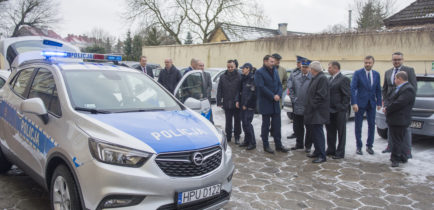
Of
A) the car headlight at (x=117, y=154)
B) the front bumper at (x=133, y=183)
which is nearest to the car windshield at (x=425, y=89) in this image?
the front bumper at (x=133, y=183)

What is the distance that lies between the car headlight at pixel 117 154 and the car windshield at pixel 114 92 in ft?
2.20

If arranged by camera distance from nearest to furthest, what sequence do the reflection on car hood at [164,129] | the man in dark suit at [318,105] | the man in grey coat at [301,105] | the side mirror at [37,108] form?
the reflection on car hood at [164,129] < the side mirror at [37,108] < the man in dark suit at [318,105] < the man in grey coat at [301,105]

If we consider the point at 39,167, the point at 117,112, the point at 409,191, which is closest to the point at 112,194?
the point at 117,112

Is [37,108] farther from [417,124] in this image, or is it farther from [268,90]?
[417,124]

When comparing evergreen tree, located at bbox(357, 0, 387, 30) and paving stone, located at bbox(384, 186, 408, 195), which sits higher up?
evergreen tree, located at bbox(357, 0, 387, 30)

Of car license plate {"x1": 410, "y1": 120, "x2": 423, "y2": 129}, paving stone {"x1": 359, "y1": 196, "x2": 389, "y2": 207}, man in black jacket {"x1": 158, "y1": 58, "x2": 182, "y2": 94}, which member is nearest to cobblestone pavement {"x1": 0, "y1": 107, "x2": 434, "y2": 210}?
paving stone {"x1": 359, "y1": 196, "x2": 389, "y2": 207}

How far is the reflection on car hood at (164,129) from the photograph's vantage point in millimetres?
3064

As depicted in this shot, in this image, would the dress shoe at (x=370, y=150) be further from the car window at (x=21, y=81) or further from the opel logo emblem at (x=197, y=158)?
the car window at (x=21, y=81)

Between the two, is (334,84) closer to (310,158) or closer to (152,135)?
(310,158)

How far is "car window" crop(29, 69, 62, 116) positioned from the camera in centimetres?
362

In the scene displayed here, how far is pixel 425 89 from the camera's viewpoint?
7.08 meters

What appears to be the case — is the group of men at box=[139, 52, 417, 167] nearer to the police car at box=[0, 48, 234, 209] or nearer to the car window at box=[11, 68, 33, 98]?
the police car at box=[0, 48, 234, 209]

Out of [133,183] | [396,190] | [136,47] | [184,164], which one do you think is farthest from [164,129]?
[136,47]

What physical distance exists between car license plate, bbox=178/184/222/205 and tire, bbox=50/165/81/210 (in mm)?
884
